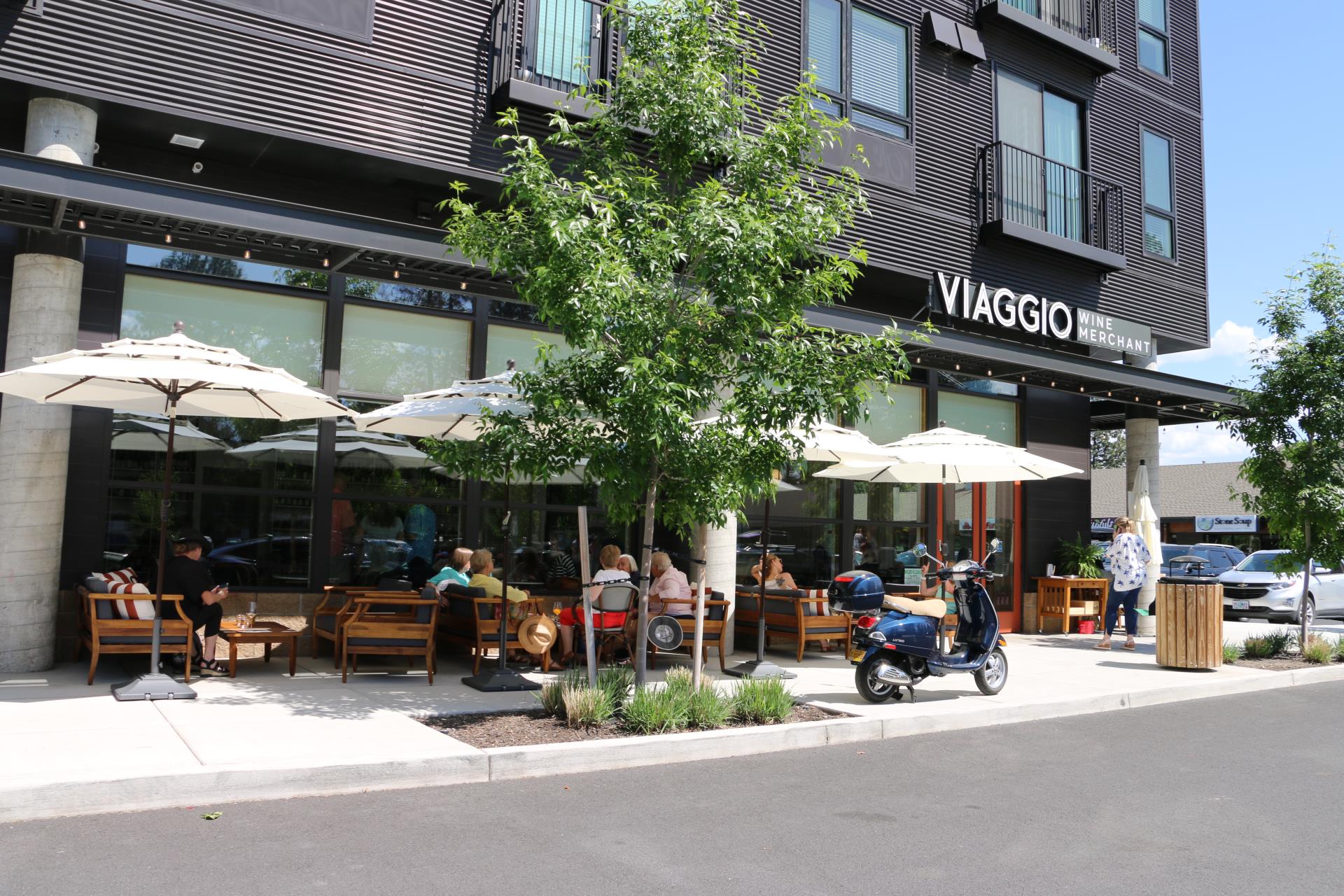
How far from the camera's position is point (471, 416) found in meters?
9.84

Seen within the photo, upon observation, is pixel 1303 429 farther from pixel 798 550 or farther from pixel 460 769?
pixel 460 769

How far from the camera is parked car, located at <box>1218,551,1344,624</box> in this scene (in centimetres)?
2150

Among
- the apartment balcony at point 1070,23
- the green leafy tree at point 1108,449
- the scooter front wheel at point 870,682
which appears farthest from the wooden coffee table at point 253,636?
the green leafy tree at point 1108,449

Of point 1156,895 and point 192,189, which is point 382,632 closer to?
point 192,189

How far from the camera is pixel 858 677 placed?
30.9ft

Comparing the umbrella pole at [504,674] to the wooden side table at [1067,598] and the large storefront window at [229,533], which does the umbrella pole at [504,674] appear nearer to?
the large storefront window at [229,533]

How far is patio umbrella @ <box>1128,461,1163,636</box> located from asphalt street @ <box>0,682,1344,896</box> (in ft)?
29.3

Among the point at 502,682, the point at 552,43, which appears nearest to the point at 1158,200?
the point at 552,43

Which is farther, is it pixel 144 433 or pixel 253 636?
pixel 144 433

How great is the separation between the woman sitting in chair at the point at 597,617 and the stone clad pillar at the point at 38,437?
4525mm

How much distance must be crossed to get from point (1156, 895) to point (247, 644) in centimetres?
880

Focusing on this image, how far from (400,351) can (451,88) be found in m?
2.87

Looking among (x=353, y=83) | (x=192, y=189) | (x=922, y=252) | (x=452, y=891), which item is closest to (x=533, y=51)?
(x=353, y=83)

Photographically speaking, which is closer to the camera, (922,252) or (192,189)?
(192,189)
